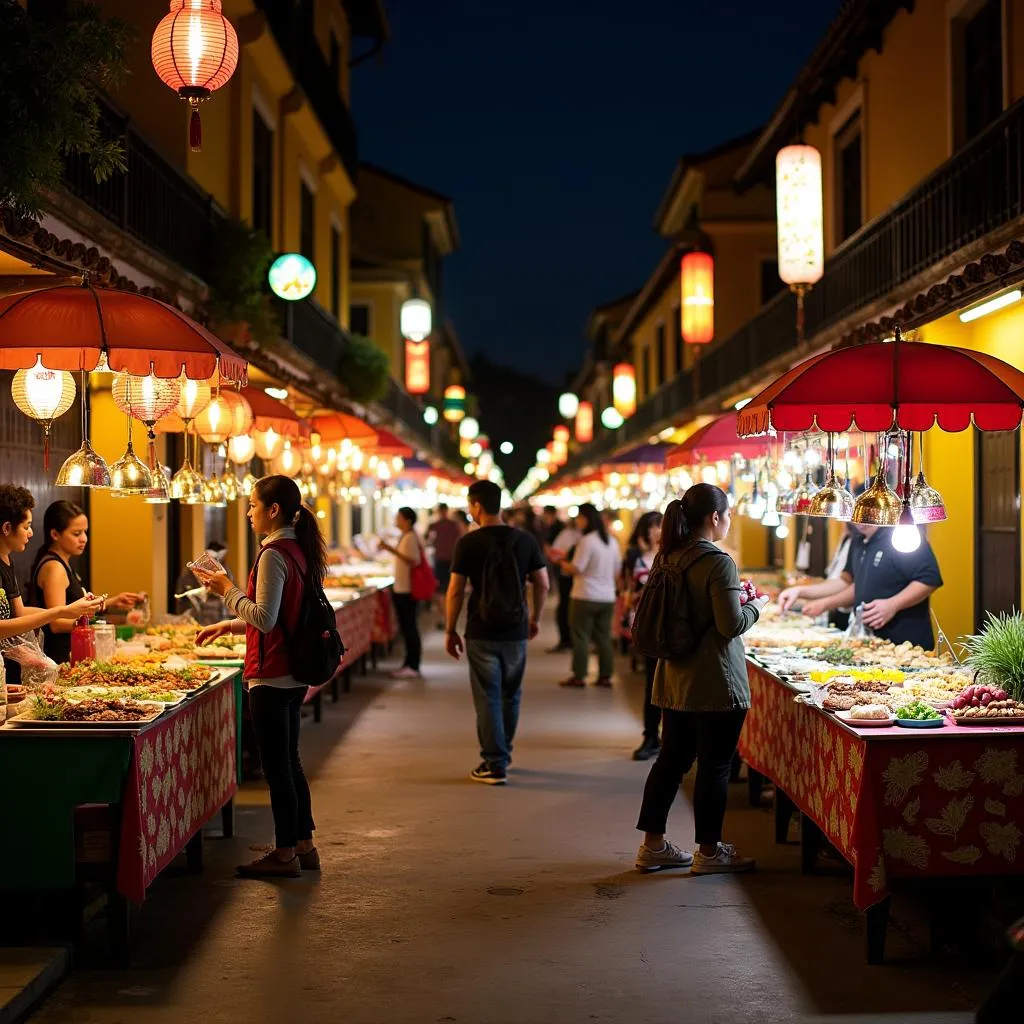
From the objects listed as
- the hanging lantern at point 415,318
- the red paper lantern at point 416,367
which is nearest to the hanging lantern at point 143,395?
the hanging lantern at point 415,318

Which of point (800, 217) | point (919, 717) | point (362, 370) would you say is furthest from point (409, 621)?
point (919, 717)

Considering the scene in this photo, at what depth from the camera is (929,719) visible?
652 cm

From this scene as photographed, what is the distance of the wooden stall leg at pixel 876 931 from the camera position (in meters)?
6.24

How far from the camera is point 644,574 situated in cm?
1332

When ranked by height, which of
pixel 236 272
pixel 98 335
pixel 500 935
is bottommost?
pixel 500 935

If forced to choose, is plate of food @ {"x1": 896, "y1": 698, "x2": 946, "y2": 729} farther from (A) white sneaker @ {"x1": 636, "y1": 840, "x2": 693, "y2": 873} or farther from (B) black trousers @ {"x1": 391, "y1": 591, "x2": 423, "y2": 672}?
(B) black trousers @ {"x1": 391, "y1": 591, "x2": 423, "y2": 672}

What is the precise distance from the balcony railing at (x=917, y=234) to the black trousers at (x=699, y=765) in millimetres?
4230

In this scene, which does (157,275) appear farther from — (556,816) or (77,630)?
(556,816)

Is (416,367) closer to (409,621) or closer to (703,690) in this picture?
(409,621)

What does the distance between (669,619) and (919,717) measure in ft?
5.24

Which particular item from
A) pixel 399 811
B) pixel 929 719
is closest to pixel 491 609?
pixel 399 811

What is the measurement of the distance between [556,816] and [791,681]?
207cm

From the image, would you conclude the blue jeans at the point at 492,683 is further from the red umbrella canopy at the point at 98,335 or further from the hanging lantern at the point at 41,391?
the red umbrella canopy at the point at 98,335

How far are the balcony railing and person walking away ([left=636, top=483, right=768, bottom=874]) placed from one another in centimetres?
349
